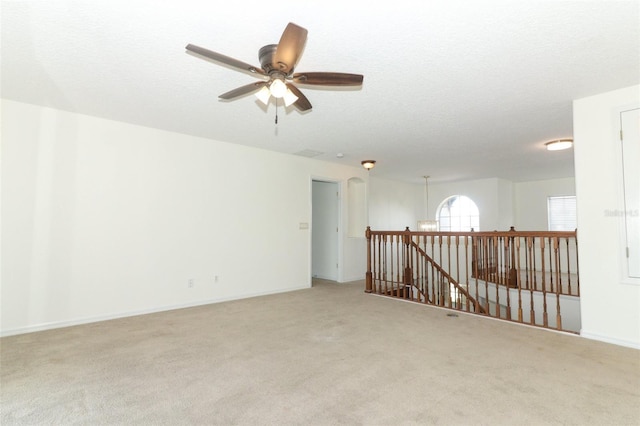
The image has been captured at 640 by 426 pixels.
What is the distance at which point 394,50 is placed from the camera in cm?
238

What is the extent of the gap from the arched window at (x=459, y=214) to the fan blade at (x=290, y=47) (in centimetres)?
802

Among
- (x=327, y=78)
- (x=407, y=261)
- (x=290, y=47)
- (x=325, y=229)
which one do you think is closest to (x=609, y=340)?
(x=407, y=261)

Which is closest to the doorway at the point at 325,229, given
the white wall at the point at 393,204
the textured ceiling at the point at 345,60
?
the white wall at the point at 393,204

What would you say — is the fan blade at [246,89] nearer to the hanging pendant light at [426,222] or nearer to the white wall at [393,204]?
the white wall at [393,204]

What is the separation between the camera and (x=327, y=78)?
7.20 ft

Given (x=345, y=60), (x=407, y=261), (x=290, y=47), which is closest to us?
(x=290, y=47)

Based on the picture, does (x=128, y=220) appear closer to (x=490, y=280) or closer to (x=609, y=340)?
(x=609, y=340)

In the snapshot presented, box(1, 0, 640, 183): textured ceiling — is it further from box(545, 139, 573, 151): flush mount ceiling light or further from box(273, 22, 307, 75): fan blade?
box(545, 139, 573, 151): flush mount ceiling light

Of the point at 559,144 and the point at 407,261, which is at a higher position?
the point at 559,144

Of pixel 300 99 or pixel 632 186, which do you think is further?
pixel 632 186

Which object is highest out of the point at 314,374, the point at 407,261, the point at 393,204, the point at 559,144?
the point at 559,144

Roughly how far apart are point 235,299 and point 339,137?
289 cm

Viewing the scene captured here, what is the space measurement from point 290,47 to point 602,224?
134 inches

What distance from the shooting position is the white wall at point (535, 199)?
26.5ft
